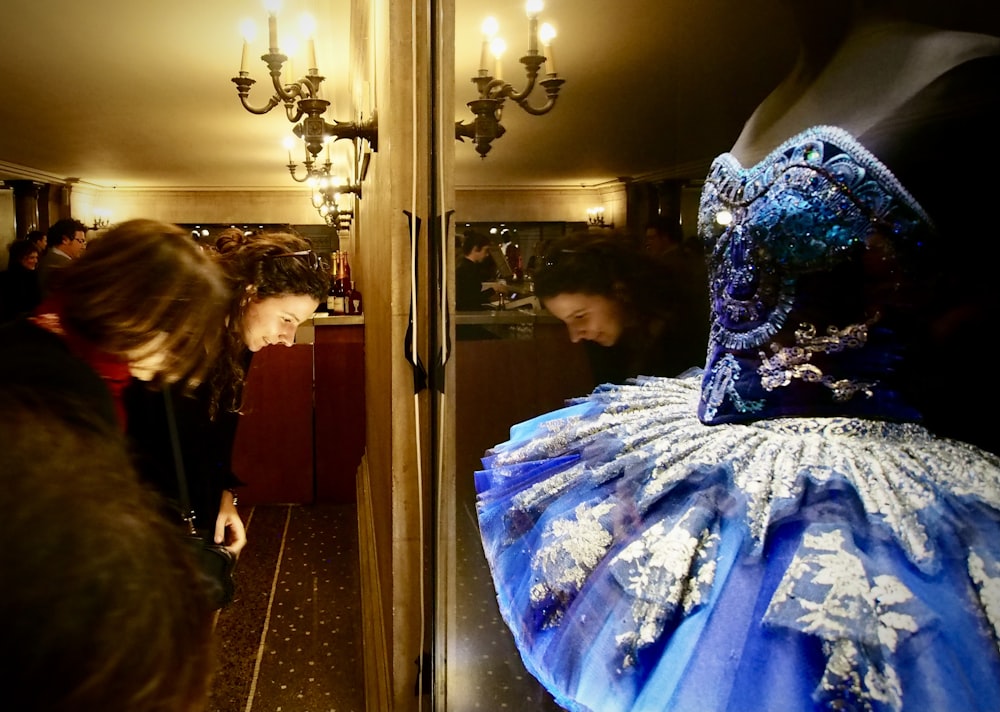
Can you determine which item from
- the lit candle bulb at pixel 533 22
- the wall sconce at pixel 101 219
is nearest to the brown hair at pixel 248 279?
the wall sconce at pixel 101 219

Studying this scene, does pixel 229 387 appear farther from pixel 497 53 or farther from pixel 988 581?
pixel 988 581

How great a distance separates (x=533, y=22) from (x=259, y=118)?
2.38 ft

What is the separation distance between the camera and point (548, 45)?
0.69m

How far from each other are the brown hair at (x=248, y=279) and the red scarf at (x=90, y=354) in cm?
12

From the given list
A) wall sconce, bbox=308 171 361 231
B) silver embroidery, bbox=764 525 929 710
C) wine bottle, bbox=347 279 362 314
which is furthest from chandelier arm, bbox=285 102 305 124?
silver embroidery, bbox=764 525 929 710

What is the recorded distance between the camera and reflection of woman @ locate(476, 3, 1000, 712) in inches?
16.0

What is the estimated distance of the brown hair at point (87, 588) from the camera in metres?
0.22

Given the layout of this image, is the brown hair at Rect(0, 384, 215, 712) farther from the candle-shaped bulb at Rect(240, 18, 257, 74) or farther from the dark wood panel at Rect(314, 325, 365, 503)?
the candle-shaped bulb at Rect(240, 18, 257, 74)

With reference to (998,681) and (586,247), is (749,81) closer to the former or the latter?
(586,247)

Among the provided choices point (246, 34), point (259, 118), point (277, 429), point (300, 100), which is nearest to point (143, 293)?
point (277, 429)

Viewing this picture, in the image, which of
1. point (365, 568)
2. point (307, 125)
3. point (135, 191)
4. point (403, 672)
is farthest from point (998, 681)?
point (307, 125)

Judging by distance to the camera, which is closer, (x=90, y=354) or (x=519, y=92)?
(x=90, y=354)

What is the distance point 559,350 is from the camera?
0.73 metres

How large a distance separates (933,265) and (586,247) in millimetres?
307
